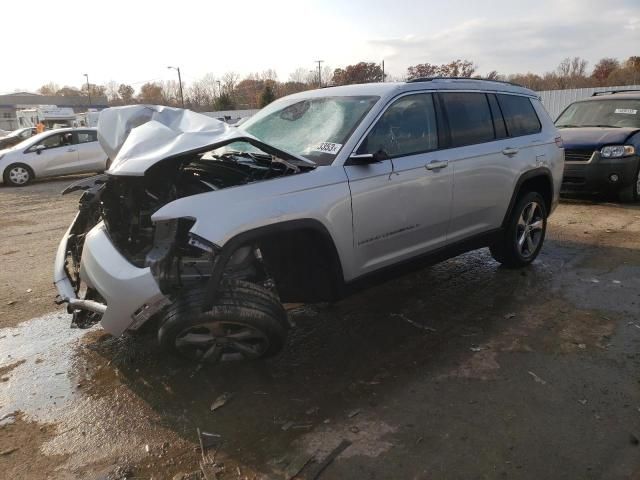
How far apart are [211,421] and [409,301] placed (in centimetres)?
228

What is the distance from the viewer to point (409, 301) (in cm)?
471

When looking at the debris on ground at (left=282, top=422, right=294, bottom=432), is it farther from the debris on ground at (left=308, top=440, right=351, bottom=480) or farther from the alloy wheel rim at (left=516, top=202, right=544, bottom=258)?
the alloy wheel rim at (left=516, top=202, right=544, bottom=258)

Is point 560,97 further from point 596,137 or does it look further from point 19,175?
point 19,175

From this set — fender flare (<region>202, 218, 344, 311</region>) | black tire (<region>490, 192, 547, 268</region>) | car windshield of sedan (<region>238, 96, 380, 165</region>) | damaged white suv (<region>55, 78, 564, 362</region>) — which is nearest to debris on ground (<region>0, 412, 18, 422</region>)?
damaged white suv (<region>55, 78, 564, 362</region>)

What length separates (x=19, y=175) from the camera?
14461 millimetres

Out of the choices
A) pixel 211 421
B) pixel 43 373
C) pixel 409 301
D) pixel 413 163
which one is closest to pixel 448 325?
pixel 409 301

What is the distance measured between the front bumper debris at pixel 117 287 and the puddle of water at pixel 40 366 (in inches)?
23.5

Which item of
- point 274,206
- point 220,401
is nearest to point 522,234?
point 274,206

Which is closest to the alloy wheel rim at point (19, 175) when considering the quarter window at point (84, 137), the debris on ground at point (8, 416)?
the quarter window at point (84, 137)

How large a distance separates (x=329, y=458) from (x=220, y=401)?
86 cm

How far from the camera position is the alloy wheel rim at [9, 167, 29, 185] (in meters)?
14.3

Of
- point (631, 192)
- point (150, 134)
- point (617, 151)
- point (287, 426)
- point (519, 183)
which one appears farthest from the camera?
point (631, 192)

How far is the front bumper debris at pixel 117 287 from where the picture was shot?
291 centimetres

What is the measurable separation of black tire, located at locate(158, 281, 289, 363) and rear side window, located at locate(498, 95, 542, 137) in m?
3.27
